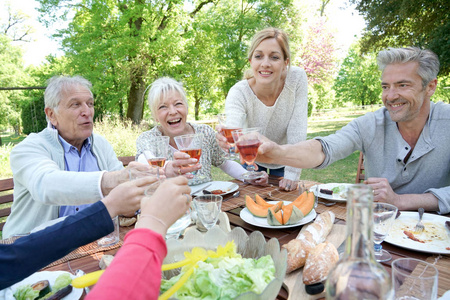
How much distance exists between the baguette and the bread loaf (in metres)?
0.07

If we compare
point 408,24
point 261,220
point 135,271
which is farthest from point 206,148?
point 408,24

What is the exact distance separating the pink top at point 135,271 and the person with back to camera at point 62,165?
40.5 inches

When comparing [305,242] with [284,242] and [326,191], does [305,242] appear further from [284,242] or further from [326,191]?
[326,191]

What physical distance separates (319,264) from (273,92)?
258 centimetres

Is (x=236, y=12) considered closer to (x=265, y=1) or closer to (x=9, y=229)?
(x=265, y=1)

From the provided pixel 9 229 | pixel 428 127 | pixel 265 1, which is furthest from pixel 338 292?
pixel 265 1

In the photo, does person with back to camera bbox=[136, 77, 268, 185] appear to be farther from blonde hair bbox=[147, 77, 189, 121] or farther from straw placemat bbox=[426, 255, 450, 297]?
straw placemat bbox=[426, 255, 450, 297]

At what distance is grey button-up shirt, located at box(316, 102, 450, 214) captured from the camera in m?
2.40

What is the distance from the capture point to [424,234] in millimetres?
1564

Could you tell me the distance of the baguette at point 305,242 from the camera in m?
1.22

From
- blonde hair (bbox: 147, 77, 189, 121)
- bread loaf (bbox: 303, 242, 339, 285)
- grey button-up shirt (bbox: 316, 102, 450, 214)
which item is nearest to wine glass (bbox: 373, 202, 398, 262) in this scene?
bread loaf (bbox: 303, 242, 339, 285)

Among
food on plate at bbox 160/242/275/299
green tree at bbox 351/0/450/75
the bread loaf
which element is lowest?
the bread loaf

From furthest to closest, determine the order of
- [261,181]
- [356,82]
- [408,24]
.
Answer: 1. [356,82]
2. [408,24]
3. [261,181]

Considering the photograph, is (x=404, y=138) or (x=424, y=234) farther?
(x=404, y=138)
